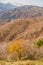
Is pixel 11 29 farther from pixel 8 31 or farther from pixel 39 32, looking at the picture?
pixel 39 32

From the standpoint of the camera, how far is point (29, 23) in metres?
192

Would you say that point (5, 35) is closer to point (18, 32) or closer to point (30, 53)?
point (18, 32)

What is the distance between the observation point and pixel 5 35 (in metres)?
172

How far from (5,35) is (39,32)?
34.3 metres

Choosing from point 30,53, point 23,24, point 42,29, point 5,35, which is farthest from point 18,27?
point 30,53

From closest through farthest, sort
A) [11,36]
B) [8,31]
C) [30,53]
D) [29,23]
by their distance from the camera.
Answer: [30,53] → [11,36] → [8,31] → [29,23]

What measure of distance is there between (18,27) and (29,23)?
14.7 m

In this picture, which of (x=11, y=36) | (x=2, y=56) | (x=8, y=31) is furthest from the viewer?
(x=8, y=31)

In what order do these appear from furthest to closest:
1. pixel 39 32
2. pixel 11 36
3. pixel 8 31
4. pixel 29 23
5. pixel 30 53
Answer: pixel 29 23 < pixel 8 31 < pixel 11 36 < pixel 39 32 < pixel 30 53

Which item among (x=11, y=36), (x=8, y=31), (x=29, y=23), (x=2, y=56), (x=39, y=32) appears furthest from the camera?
(x=29, y=23)

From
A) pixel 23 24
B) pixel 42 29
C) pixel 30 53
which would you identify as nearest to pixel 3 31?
pixel 23 24

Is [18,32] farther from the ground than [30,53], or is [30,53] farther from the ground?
[30,53]

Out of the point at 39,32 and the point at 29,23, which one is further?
the point at 29,23

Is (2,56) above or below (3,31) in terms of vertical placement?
above
